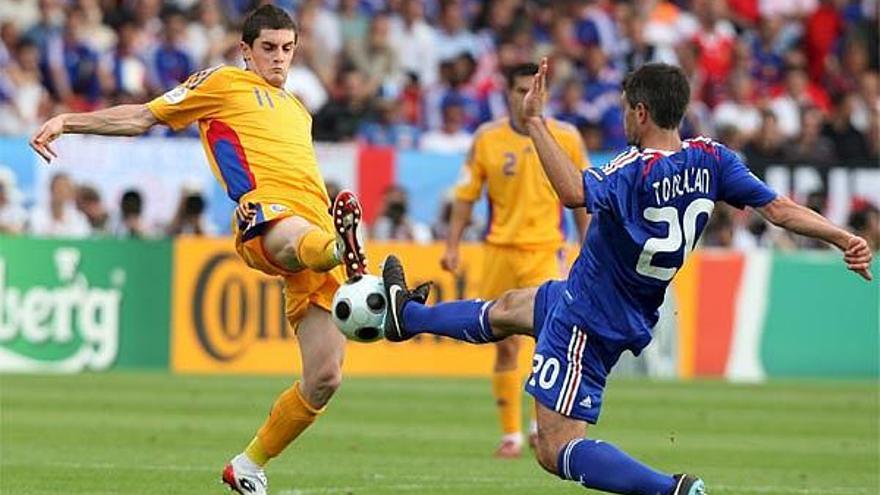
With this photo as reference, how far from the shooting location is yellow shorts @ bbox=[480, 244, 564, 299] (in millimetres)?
15273

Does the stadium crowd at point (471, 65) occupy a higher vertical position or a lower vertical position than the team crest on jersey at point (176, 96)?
higher

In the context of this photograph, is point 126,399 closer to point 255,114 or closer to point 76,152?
point 76,152

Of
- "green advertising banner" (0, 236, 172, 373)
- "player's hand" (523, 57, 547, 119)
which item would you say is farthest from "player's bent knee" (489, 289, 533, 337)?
"green advertising banner" (0, 236, 172, 373)

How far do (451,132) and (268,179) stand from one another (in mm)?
15229

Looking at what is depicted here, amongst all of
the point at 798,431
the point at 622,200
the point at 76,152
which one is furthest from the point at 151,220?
the point at 622,200

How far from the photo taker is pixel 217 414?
1709 centimetres

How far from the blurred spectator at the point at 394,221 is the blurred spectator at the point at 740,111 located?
577 cm

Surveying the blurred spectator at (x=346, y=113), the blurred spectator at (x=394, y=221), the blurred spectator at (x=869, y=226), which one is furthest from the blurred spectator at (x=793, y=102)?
the blurred spectator at (x=394, y=221)

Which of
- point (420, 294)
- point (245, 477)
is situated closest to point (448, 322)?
point (420, 294)

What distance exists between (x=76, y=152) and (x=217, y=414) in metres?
6.62

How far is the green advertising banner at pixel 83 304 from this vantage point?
21516mm

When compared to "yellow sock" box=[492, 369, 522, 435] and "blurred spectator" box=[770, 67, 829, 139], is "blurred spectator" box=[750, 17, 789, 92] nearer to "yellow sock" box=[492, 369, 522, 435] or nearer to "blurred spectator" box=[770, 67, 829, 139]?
"blurred spectator" box=[770, 67, 829, 139]

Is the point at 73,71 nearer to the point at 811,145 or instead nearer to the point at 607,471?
the point at 811,145

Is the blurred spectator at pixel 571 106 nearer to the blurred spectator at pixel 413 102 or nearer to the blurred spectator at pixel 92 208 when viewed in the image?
the blurred spectator at pixel 413 102
